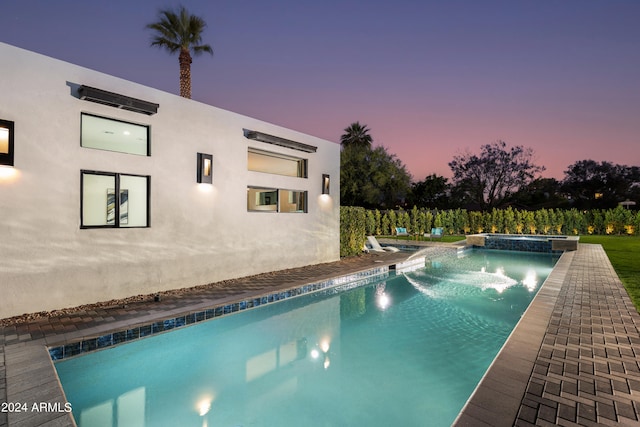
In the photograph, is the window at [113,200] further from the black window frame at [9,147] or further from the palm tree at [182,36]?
the palm tree at [182,36]

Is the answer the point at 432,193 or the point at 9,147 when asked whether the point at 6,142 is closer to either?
the point at 9,147

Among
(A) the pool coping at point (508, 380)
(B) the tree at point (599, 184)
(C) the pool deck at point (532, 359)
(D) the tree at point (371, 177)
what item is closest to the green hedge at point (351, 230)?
(C) the pool deck at point (532, 359)

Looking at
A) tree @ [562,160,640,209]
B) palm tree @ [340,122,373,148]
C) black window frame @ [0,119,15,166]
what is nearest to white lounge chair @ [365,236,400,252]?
black window frame @ [0,119,15,166]

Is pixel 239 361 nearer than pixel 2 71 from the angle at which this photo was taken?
Yes

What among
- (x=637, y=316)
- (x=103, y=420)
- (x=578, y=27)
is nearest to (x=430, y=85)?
(x=578, y=27)

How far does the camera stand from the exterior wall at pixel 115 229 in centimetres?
549

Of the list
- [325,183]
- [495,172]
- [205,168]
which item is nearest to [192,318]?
[205,168]

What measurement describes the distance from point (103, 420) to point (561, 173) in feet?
177

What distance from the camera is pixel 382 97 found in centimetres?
2505

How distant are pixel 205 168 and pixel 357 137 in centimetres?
3071

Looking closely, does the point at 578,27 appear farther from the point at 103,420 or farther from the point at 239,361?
the point at 103,420

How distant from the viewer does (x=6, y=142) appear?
17.6ft

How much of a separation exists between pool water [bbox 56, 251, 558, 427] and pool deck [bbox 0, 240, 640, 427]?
54 centimetres

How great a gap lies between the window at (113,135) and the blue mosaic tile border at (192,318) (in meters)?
3.82
